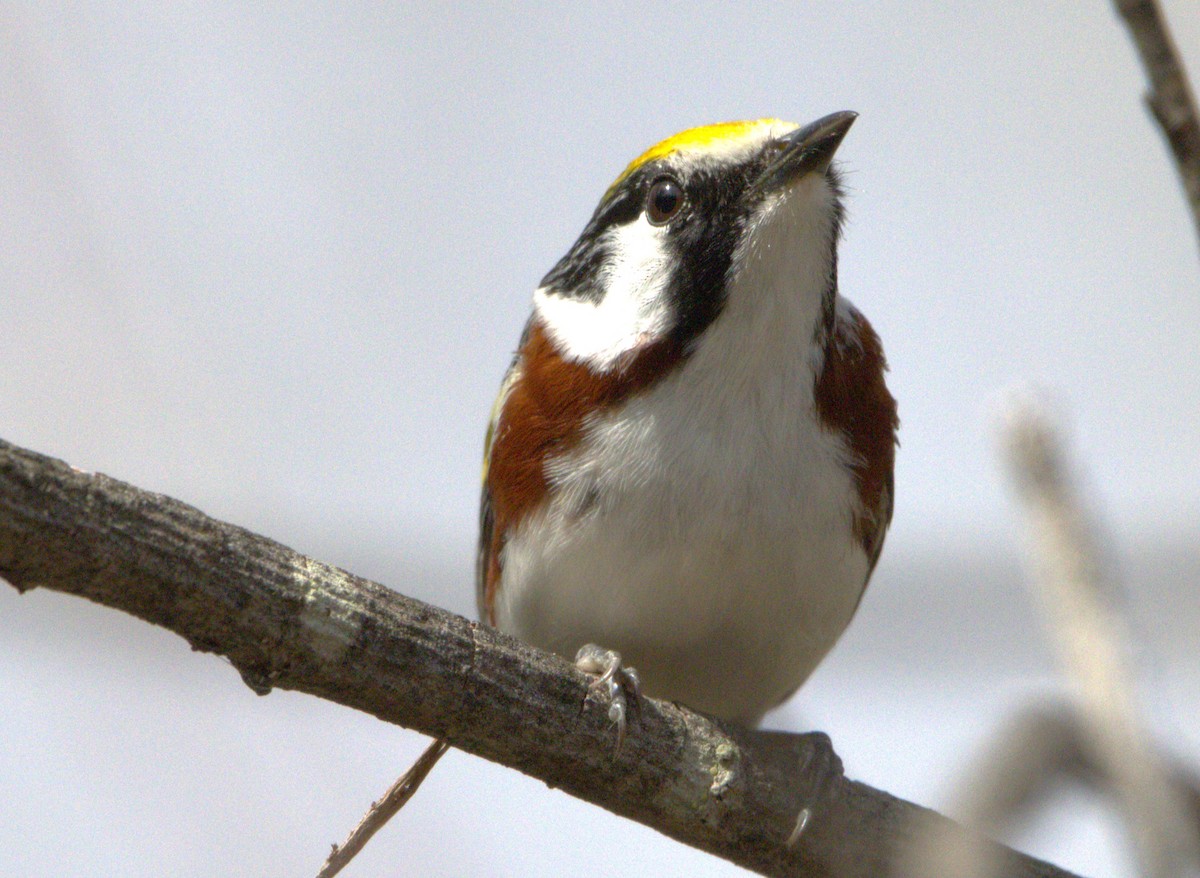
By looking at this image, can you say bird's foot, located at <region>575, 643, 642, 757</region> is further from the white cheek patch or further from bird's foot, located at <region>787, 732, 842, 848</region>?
the white cheek patch

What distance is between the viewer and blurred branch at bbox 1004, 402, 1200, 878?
5.30 ft

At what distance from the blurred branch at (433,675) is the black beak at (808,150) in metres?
1.82

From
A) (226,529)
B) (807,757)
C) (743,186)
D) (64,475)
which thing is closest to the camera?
(64,475)

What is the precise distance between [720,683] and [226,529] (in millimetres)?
2369

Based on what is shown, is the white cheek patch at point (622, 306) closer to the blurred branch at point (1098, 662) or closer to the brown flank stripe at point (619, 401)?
the brown flank stripe at point (619, 401)

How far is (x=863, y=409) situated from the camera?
192 inches

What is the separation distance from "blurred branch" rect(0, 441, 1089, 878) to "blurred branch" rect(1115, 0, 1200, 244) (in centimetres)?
211

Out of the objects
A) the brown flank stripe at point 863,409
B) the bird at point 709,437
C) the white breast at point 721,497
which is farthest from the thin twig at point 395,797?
the brown flank stripe at point 863,409

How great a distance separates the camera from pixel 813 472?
4.65 metres

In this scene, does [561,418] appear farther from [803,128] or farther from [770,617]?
[803,128]

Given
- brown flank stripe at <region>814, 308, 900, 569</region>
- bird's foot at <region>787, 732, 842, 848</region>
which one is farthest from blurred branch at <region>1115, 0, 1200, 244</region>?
bird's foot at <region>787, 732, 842, 848</region>

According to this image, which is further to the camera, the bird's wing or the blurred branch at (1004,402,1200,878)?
the bird's wing

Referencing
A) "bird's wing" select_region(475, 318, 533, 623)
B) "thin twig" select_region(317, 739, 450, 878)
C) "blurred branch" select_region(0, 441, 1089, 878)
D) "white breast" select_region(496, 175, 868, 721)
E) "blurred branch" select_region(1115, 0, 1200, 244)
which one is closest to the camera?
"blurred branch" select_region(1115, 0, 1200, 244)

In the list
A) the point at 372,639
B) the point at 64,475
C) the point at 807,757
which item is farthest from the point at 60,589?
the point at 807,757
